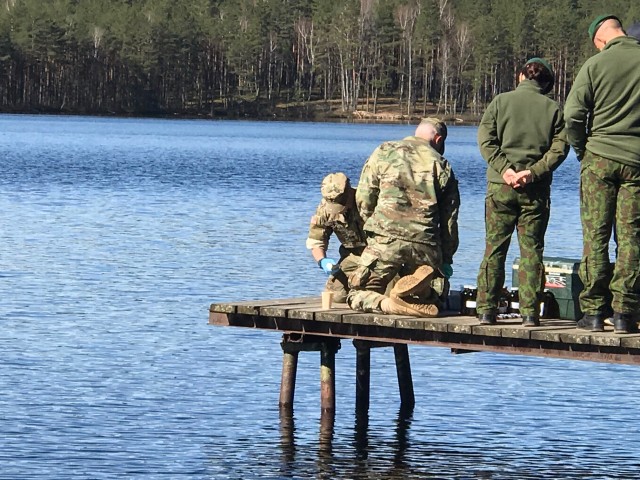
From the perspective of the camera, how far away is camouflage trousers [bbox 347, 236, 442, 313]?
12.2m

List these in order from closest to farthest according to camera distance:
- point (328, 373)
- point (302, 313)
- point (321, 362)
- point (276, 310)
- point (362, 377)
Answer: point (302, 313), point (276, 310), point (321, 362), point (328, 373), point (362, 377)

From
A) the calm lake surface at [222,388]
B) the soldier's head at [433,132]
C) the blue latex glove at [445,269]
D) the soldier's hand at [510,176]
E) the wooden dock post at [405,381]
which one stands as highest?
the soldier's head at [433,132]

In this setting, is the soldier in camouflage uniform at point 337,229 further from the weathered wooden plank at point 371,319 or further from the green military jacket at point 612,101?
the green military jacket at point 612,101

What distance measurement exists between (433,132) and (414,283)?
1.18 metres

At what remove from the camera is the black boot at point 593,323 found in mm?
11336

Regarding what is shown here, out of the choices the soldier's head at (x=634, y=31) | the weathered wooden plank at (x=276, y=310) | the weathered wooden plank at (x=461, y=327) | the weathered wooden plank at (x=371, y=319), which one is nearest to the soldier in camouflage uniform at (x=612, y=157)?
the soldier's head at (x=634, y=31)

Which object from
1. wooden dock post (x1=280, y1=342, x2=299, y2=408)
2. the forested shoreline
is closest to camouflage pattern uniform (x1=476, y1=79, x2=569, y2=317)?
wooden dock post (x1=280, y1=342, x2=299, y2=408)

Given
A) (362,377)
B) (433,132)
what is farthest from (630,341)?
(362,377)

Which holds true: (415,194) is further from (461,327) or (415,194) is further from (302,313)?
(302,313)

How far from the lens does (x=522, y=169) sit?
11578 mm

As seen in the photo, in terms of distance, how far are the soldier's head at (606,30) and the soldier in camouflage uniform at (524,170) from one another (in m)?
0.48

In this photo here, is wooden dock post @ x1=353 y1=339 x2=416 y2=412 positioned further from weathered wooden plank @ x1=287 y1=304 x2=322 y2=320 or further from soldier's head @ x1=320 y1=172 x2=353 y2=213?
soldier's head @ x1=320 y1=172 x2=353 y2=213

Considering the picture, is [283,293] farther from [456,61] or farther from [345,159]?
[456,61]

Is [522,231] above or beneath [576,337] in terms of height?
above
